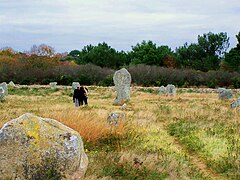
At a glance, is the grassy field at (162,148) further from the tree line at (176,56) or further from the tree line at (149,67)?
the tree line at (176,56)

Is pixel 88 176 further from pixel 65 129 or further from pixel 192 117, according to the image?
pixel 192 117

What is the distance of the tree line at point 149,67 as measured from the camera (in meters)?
47.3

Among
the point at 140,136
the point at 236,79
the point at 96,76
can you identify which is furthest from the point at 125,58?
the point at 140,136

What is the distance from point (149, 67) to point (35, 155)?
4556 centimetres

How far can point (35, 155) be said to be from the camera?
553 centimetres

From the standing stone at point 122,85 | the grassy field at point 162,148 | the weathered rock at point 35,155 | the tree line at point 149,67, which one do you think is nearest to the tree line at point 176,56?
the tree line at point 149,67

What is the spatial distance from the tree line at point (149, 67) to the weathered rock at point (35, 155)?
39.6 metres

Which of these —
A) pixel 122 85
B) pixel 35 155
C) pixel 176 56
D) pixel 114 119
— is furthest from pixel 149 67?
pixel 35 155

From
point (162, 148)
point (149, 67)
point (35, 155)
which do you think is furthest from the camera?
point (149, 67)

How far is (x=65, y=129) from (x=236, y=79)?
4072 centimetres

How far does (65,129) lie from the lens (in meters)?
5.91

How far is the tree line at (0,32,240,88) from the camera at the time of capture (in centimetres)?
4728

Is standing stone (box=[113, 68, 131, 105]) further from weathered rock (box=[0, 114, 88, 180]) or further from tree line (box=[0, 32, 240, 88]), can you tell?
tree line (box=[0, 32, 240, 88])

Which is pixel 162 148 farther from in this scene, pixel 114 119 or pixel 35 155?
pixel 35 155
